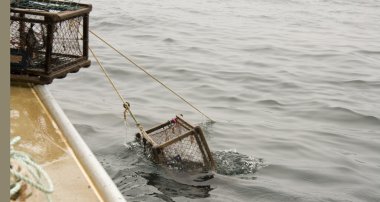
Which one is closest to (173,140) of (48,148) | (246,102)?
(48,148)

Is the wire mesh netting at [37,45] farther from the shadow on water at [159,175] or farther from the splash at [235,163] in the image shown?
the splash at [235,163]

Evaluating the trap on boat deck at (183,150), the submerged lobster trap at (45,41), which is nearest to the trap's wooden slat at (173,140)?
the trap on boat deck at (183,150)

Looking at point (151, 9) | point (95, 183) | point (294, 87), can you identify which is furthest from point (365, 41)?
point (95, 183)

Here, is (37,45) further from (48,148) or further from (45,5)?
(48,148)

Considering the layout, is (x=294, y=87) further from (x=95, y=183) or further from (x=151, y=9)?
(x=151, y=9)

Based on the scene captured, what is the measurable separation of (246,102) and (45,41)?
19.0 ft

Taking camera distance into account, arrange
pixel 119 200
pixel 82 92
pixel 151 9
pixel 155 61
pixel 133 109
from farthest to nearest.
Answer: pixel 151 9, pixel 155 61, pixel 82 92, pixel 133 109, pixel 119 200

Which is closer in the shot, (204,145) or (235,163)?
(204,145)

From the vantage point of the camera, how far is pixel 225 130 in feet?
28.5

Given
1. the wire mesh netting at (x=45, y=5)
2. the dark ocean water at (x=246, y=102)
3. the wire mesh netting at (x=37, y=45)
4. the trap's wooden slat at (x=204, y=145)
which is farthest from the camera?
the dark ocean water at (x=246, y=102)

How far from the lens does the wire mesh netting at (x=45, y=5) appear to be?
566 centimetres

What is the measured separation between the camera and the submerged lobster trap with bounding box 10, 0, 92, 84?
5.16 metres

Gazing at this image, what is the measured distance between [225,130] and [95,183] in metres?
5.33

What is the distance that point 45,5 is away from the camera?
5895 mm
